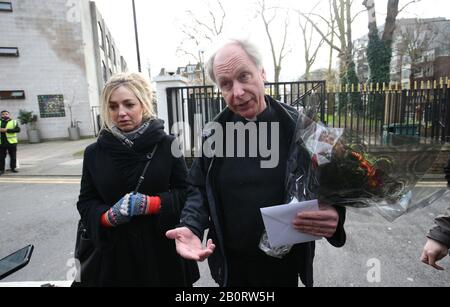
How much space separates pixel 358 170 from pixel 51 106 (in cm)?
1993

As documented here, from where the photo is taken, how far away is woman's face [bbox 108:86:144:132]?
5.82ft

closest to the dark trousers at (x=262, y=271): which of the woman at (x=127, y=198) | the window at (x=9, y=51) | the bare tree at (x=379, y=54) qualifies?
the woman at (x=127, y=198)

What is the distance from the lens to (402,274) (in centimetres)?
287

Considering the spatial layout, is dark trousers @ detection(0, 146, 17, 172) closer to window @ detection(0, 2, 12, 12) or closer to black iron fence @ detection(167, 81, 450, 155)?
black iron fence @ detection(167, 81, 450, 155)

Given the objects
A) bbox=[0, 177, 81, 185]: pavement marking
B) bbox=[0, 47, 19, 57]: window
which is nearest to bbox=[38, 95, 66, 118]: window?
bbox=[0, 47, 19, 57]: window

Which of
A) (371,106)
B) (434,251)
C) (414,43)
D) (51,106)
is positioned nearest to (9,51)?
(51,106)

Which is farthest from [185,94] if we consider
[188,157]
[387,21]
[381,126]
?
[387,21]

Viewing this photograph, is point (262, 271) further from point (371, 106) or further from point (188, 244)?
point (371, 106)

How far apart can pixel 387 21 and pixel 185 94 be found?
10.6 metres

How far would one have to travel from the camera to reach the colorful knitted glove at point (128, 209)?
165 centimetres

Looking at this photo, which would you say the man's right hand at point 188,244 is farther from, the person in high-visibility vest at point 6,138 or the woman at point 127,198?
the person in high-visibility vest at point 6,138

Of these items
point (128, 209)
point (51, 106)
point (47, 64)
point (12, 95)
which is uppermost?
point (47, 64)

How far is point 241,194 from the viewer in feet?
4.92

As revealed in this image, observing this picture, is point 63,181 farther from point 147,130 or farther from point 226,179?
point 226,179
